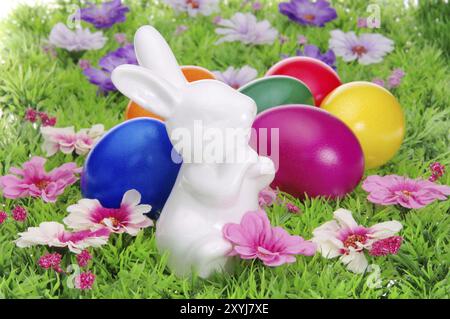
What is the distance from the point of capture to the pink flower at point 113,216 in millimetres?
2125

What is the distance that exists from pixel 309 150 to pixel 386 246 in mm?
363

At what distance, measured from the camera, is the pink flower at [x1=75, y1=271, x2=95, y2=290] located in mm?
1956

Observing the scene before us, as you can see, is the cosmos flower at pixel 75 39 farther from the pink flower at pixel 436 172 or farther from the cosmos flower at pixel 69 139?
the pink flower at pixel 436 172

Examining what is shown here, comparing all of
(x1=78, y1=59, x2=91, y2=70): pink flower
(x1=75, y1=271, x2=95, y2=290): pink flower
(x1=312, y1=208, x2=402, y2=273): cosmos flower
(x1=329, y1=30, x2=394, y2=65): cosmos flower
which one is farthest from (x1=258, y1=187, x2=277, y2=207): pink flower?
(x1=78, y1=59, x2=91, y2=70): pink flower

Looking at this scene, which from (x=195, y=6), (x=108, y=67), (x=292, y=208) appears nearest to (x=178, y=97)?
(x=292, y=208)

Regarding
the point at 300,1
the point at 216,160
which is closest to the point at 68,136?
the point at 216,160

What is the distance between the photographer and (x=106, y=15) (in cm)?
371

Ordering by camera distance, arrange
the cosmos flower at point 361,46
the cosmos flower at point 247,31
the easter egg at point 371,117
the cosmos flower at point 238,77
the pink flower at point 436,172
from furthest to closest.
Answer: the cosmos flower at point 247,31 → the cosmos flower at point 361,46 → the cosmos flower at point 238,77 → the easter egg at point 371,117 → the pink flower at point 436,172

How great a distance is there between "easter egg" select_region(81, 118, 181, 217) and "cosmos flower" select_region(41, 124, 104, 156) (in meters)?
→ 0.40

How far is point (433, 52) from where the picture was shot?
3535 mm

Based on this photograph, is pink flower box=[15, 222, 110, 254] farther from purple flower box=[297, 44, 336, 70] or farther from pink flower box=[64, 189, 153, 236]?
purple flower box=[297, 44, 336, 70]

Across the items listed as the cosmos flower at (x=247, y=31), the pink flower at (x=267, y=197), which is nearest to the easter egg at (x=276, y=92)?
the pink flower at (x=267, y=197)

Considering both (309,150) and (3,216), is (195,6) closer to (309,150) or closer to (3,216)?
(309,150)

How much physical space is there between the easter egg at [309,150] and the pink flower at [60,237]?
514 mm
